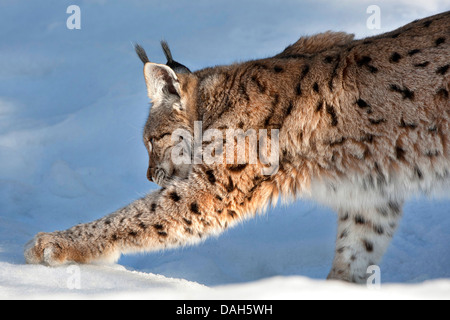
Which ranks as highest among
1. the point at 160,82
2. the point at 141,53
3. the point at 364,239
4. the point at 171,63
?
the point at 141,53

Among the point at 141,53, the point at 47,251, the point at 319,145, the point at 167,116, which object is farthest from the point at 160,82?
the point at 47,251

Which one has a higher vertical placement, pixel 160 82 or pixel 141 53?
pixel 141 53

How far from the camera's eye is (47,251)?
13.2 ft

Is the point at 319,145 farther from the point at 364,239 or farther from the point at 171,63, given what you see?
the point at 171,63

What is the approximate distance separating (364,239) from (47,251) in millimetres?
2660

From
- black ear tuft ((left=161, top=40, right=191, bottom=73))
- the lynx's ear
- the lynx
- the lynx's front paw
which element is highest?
black ear tuft ((left=161, top=40, right=191, bottom=73))

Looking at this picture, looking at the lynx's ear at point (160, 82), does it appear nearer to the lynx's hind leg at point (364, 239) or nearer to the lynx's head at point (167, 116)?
the lynx's head at point (167, 116)

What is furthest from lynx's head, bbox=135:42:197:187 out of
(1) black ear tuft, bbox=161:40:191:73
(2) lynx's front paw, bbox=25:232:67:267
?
(2) lynx's front paw, bbox=25:232:67:267

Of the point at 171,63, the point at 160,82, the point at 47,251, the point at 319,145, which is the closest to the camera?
the point at 47,251

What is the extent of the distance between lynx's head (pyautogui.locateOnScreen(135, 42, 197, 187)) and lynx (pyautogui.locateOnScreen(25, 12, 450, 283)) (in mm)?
198

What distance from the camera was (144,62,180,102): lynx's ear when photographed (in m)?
4.55

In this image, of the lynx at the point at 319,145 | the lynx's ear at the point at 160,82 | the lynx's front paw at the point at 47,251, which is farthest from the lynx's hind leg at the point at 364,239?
the lynx's front paw at the point at 47,251

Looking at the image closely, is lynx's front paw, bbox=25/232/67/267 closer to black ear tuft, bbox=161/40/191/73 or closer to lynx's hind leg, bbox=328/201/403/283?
black ear tuft, bbox=161/40/191/73
